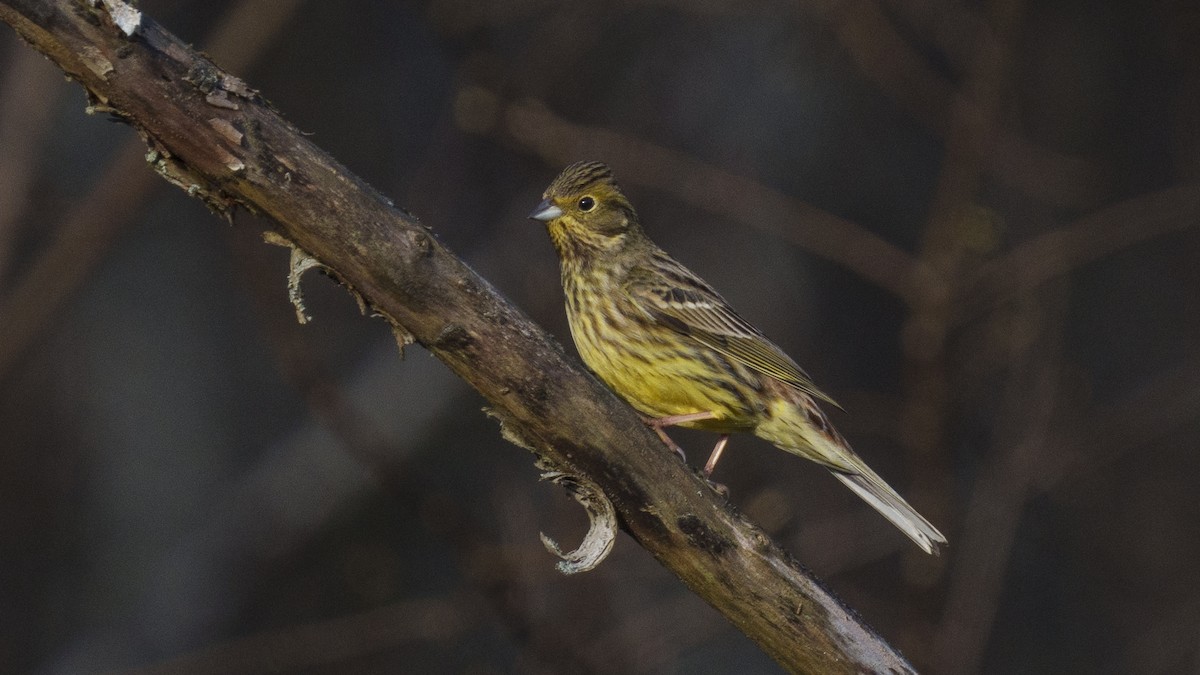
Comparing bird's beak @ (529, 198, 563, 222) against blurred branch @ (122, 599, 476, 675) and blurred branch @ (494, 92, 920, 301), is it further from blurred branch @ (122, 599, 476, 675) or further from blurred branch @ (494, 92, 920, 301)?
blurred branch @ (122, 599, 476, 675)

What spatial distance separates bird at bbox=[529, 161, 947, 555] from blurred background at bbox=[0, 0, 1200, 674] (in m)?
1.60

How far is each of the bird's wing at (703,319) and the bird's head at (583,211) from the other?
0.20m

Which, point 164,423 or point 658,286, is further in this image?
point 164,423

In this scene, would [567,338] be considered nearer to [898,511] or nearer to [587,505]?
[898,511]

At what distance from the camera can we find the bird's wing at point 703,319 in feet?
15.9

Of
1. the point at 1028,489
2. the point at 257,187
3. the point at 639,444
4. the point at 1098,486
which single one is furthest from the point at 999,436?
the point at 257,187

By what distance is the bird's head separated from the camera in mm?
4961

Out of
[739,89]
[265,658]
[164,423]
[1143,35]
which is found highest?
[1143,35]

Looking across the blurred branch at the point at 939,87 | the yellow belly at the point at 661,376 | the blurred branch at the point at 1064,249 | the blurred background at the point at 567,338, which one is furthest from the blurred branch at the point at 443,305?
the blurred branch at the point at 939,87

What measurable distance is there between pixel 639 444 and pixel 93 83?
5.00ft

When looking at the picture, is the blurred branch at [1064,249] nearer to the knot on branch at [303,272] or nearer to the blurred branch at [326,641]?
the blurred branch at [326,641]

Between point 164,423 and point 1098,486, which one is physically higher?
point 1098,486

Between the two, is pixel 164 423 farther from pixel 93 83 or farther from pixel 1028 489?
pixel 93 83

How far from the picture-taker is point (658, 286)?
16.1 ft
